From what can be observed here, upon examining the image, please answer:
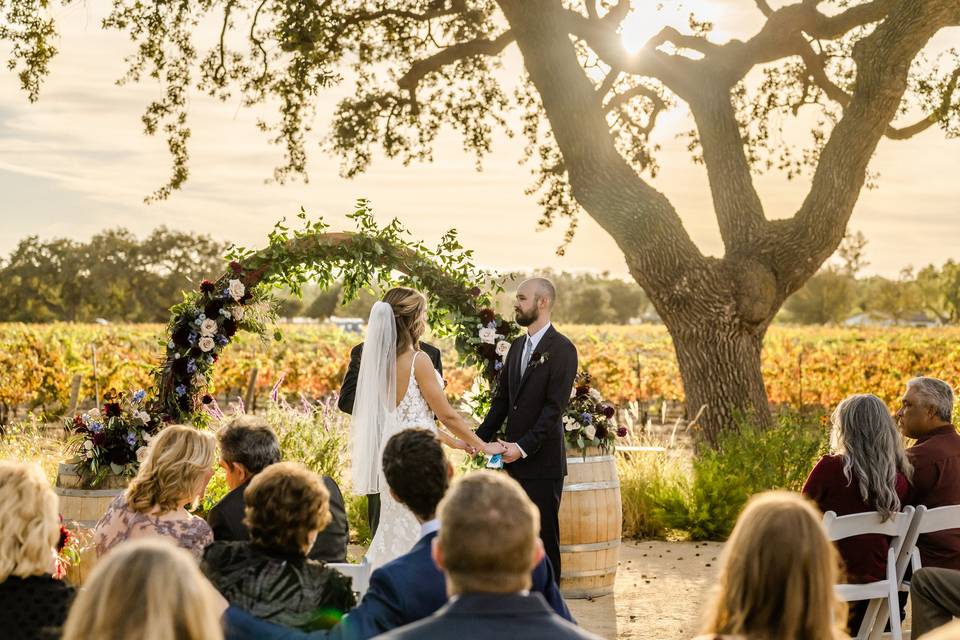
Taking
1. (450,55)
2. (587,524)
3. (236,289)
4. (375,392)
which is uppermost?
(450,55)

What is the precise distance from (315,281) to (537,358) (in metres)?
1.94

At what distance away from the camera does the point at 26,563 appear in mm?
2799

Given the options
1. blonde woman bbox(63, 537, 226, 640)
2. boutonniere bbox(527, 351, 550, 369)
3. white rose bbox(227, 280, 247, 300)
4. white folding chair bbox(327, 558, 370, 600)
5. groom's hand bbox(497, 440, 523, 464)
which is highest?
white rose bbox(227, 280, 247, 300)

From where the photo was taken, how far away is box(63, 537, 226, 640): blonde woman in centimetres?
191

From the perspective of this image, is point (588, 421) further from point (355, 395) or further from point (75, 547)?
point (75, 547)

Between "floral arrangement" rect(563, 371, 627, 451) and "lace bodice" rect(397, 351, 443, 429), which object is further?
"floral arrangement" rect(563, 371, 627, 451)

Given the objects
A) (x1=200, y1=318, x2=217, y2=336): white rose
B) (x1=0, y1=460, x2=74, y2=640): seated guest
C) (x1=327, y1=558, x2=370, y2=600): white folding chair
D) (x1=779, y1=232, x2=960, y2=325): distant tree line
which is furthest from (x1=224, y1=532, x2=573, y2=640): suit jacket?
(x1=779, y1=232, x2=960, y2=325): distant tree line

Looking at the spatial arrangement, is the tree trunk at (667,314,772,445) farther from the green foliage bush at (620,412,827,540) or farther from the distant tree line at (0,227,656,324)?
the distant tree line at (0,227,656,324)

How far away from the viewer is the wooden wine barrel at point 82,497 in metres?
5.98

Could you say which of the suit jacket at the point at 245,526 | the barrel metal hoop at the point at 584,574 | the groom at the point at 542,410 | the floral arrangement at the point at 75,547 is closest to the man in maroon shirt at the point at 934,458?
the groom at the point at 542,410

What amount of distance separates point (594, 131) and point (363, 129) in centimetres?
372

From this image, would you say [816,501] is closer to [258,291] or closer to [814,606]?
[814,606]

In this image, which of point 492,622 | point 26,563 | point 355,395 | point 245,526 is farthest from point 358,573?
point 355,395

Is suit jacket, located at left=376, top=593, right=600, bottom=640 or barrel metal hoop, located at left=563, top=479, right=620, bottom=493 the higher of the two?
suit jacket, located at left=376, top=593, right=600, bottom=640
